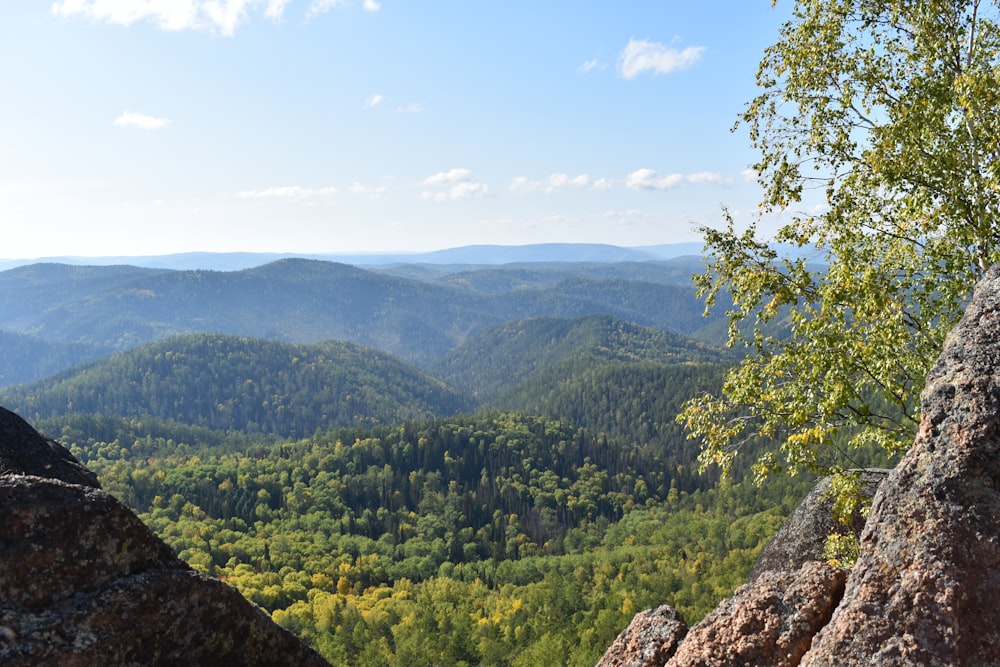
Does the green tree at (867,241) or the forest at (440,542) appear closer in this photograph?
the green tree at (867,241)

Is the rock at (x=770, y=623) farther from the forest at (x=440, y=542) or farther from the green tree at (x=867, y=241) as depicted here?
the forest at (x=440, y=542)

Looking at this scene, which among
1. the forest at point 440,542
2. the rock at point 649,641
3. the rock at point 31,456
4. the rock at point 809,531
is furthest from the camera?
the forest at point 440,542

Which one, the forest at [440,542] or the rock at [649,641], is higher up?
the rock at [649,641]

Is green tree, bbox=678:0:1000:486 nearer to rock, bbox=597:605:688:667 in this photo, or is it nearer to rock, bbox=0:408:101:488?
rock, bbox=597:605:688:667

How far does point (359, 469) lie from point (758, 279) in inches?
7010

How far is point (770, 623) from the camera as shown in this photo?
29.6 ft

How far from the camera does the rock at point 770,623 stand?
8.79 m

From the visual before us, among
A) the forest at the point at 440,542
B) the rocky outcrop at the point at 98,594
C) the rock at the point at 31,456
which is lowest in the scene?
the forest at the point at 440,542

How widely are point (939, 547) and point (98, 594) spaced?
397 inches

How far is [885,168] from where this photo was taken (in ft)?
47.4

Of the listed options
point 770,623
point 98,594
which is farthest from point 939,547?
point 98,594

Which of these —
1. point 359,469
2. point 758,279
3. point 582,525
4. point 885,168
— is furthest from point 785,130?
point 359,469

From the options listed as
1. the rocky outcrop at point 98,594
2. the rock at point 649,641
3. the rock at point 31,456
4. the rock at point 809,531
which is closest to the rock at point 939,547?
the rock at point 649,641

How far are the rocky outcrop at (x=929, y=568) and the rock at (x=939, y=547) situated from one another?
0.04 feet
